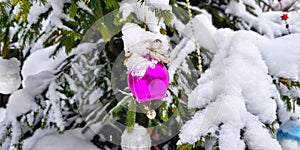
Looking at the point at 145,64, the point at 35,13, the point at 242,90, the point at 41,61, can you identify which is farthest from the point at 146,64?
the point at 41,61

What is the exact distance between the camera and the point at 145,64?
107cm

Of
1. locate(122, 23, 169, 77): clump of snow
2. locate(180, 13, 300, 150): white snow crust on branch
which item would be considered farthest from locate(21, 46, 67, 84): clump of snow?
locate(122, 23, 169, 77): clump of snow

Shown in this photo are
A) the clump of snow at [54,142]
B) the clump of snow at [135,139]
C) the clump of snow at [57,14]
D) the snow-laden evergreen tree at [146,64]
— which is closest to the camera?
the snow-laden evergreen tree at [146,64]

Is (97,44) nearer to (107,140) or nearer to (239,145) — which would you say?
(107,140)

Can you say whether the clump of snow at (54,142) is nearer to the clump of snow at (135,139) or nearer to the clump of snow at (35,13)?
the clump of snow at (135,139)

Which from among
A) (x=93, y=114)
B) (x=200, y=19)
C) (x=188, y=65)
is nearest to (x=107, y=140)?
(x=93, y=114)

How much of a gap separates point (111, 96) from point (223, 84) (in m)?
1.05

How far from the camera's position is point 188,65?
186 cm

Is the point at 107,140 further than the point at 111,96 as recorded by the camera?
Yes

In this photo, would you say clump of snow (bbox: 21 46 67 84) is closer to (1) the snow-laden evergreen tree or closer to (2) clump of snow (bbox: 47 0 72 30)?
(1) the snow-laden evergreen tree

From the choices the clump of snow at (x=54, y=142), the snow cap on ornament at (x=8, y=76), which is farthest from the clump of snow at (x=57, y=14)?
the clump of snow at (x=54, y=142)

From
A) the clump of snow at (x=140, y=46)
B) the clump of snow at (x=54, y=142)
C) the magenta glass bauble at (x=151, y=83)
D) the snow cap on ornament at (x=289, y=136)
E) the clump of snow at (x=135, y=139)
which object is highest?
the clump of snow at (x=140, y=46)

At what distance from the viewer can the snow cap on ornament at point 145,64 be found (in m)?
1.07

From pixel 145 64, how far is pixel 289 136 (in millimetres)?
561
